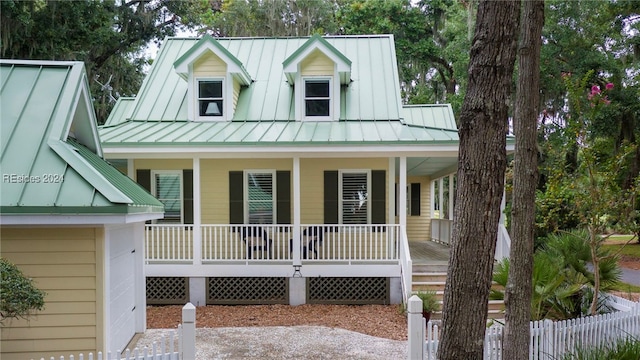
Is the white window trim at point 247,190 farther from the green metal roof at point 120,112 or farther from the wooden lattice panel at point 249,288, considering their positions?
the green metal roof at point 120,112

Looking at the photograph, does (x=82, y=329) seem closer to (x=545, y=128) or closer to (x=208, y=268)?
(x=208, y=268)

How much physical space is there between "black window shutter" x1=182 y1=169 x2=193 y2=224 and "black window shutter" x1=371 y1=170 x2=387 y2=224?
4.69 meters

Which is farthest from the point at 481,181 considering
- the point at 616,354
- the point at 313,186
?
the point at 313,186

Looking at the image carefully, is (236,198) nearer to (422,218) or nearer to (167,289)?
(167,289)

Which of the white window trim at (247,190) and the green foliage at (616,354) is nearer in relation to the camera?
the green foliage at (616,354)

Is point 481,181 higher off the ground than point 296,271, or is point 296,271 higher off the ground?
point 481,181

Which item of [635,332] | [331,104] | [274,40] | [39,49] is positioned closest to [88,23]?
[39,49]

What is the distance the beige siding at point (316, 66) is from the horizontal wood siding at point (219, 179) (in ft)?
8.67

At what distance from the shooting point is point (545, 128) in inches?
731

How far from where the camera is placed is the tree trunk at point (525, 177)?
4562 millimetres

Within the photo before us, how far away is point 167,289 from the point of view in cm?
1063

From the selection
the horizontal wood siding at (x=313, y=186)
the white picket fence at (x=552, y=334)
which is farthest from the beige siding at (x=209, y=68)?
the white picket fence at (x=552, y=334)

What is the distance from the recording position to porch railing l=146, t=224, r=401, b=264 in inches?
408

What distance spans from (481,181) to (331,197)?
8507mm
